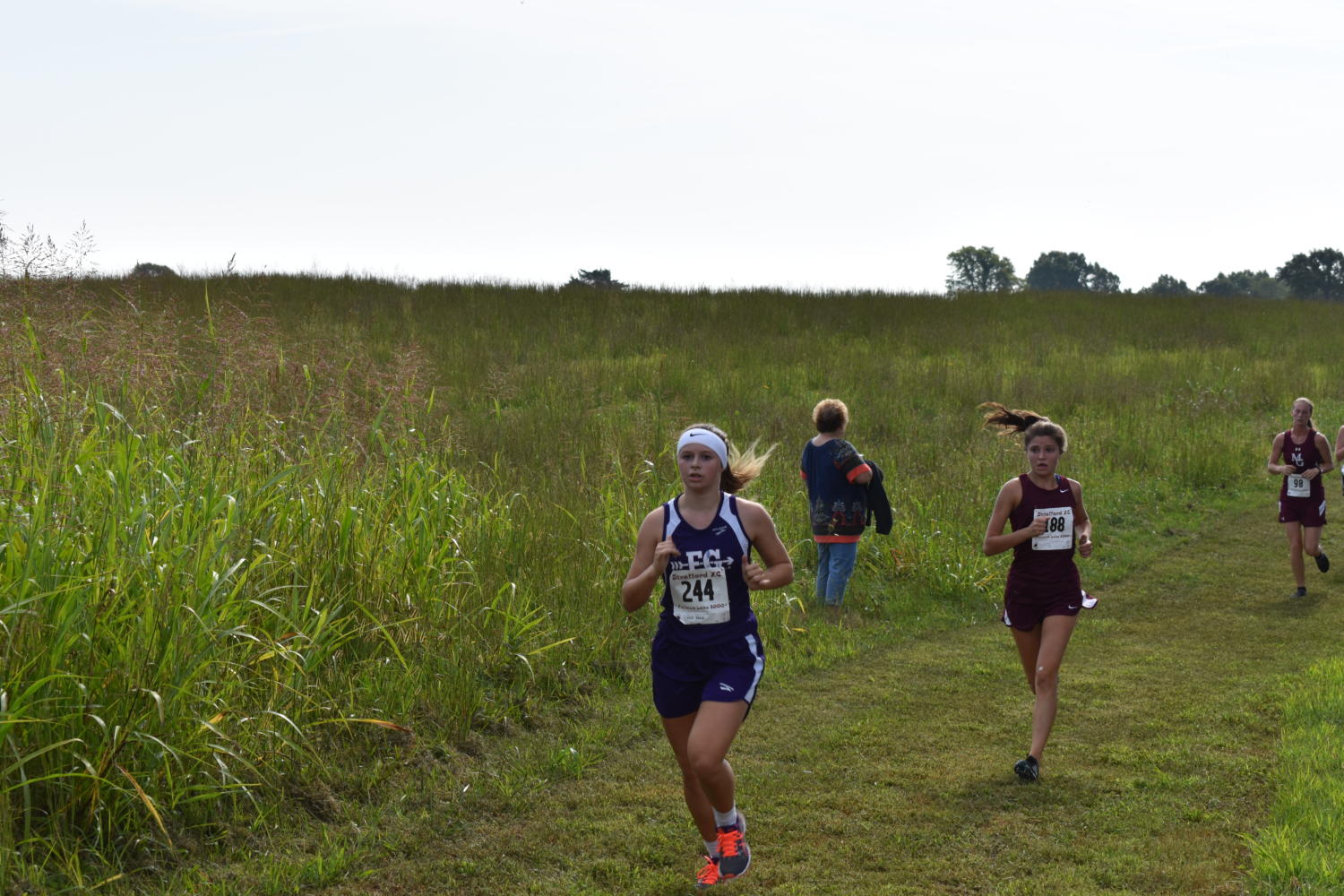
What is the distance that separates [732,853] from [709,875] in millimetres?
130

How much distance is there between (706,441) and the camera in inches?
188

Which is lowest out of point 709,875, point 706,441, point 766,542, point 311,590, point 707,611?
point 709,875

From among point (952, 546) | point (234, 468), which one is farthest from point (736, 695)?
point (952, 546)

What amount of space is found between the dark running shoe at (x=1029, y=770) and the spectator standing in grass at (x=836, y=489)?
3.36 metres

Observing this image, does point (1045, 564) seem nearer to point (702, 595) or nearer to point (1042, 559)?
point (1042, 559)

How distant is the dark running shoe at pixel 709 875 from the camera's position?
4797 millimetres

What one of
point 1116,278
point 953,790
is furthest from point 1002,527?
point 1116,278

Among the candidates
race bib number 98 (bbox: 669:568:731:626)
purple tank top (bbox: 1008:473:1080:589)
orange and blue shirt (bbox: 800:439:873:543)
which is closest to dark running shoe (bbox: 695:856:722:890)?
race bib number 98 (bbox: 669:568:731:626)

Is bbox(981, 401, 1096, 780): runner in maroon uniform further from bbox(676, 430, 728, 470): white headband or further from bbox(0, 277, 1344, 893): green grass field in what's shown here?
bbox(676, 430, 728, 470): white headband

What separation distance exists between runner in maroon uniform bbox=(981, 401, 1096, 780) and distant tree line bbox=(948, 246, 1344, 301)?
85429 millimetres

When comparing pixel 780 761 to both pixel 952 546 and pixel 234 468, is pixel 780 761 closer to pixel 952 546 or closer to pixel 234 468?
pixel 234 468

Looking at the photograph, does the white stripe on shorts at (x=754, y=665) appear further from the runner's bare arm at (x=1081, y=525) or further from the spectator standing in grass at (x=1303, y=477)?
the spectator standing in grass at (x=1303, y=477)

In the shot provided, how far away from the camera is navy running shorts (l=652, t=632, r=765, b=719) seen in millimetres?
4730

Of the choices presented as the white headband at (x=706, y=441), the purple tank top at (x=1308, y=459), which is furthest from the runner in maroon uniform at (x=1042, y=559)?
the purple tank top at (x=1308, y=459)
